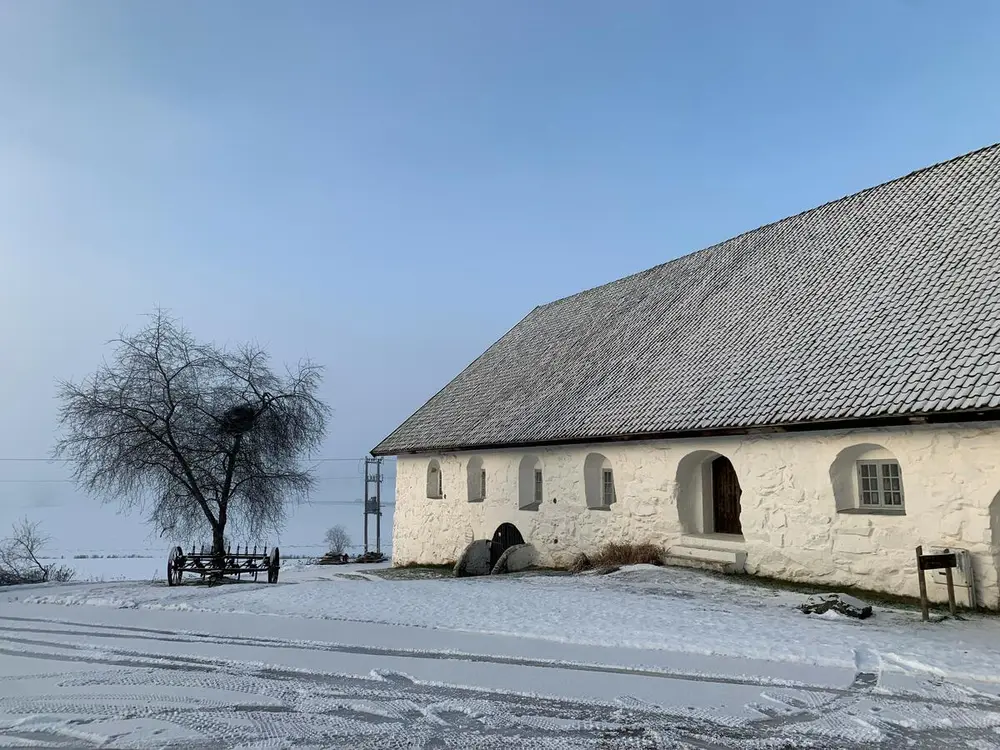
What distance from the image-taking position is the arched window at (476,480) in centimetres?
1938

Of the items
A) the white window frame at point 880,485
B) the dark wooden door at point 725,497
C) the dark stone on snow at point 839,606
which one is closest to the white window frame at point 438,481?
the dark wooden door at point 725,497

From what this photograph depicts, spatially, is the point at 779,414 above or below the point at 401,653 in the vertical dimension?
above

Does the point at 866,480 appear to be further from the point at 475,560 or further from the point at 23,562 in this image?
the point at 23,562

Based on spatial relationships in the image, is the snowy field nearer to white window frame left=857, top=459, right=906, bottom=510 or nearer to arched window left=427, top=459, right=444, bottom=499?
white window frame left=857, top=459, right=906, bottom=510

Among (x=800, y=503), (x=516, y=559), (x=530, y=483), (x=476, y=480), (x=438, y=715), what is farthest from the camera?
(x=476, y=480)

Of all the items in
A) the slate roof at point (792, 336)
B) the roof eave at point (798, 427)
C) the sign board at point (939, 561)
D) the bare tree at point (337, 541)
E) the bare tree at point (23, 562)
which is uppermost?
the slate roof at point (792, 336)

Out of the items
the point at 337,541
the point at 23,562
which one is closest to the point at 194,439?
the point at 23,562

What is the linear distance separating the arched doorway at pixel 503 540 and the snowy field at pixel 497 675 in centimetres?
722

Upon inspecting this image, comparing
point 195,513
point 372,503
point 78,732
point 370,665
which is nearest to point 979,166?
point 370,665

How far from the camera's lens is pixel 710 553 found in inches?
500

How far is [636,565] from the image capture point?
13422mm

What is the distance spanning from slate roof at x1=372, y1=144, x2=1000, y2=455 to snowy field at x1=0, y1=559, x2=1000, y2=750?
327 centimetres

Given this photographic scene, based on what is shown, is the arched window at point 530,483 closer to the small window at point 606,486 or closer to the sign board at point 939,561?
the small window at point 606,486

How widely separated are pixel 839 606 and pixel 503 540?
9.90 m
